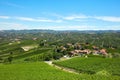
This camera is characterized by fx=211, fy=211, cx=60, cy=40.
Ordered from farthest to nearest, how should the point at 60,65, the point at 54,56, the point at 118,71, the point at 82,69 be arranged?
1. the point at 54,56
2. the point at 60,65
3. the point at 82,69
4. the point at 118,71

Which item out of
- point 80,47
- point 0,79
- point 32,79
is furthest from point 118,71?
point 80,47

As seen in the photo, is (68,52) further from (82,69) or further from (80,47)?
(82,69)

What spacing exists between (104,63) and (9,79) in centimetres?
4857

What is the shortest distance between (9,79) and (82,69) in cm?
3725

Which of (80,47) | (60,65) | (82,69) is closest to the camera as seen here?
(82,69)

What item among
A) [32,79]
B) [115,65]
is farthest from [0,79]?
[115,65]

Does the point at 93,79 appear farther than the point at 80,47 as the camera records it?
No

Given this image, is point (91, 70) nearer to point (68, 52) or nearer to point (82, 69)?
point (82, 69)

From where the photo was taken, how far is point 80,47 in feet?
576

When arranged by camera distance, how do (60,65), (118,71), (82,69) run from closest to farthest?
(118,71) → (82,69) → (60,65)

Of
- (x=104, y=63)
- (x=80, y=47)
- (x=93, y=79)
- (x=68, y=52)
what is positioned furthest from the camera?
(x=80, y=47)

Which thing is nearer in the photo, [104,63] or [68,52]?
[104,63]

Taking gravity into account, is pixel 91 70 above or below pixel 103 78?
below

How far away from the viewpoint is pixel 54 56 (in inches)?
5202
